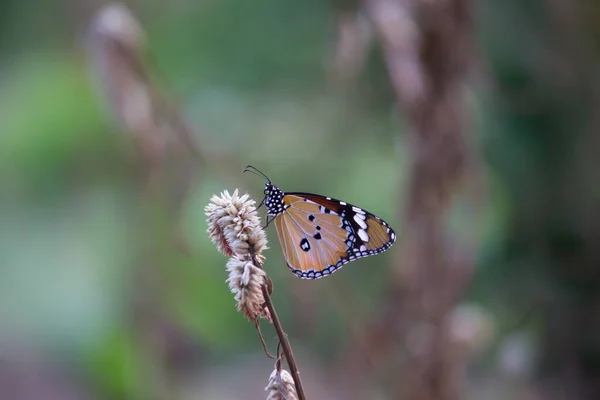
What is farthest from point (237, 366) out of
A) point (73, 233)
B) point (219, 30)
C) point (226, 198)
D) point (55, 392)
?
point (226, 198)

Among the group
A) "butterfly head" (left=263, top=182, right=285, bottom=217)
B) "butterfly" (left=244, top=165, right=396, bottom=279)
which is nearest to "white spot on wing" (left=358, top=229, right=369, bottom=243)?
"butterfly" (left=244, top=165, right=396, bottom=279)

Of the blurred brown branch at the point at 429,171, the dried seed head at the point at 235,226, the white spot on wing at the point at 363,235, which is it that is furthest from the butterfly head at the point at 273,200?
the blurred brown branch at the point at 429,171

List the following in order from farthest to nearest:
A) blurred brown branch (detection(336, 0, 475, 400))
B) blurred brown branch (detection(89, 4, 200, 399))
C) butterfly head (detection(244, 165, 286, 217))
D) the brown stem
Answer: blurred brown branch (detection(336, 0, 475, 400))
blurred brown branch (detection(89, 4, 200, 399))
butterfly head (detection(244, 165, 286, 217))
the brown stem

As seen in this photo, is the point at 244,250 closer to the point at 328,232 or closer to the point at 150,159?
the point at 328,232

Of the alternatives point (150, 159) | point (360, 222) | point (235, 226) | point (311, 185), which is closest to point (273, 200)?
point (360, 222)

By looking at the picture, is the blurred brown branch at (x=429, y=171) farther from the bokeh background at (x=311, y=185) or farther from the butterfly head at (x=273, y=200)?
the butterfly head at (x=273, y=200)

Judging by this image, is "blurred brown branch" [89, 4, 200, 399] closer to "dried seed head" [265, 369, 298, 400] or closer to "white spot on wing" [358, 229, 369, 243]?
"white spot on wing" [358, 229, 369, 243]
